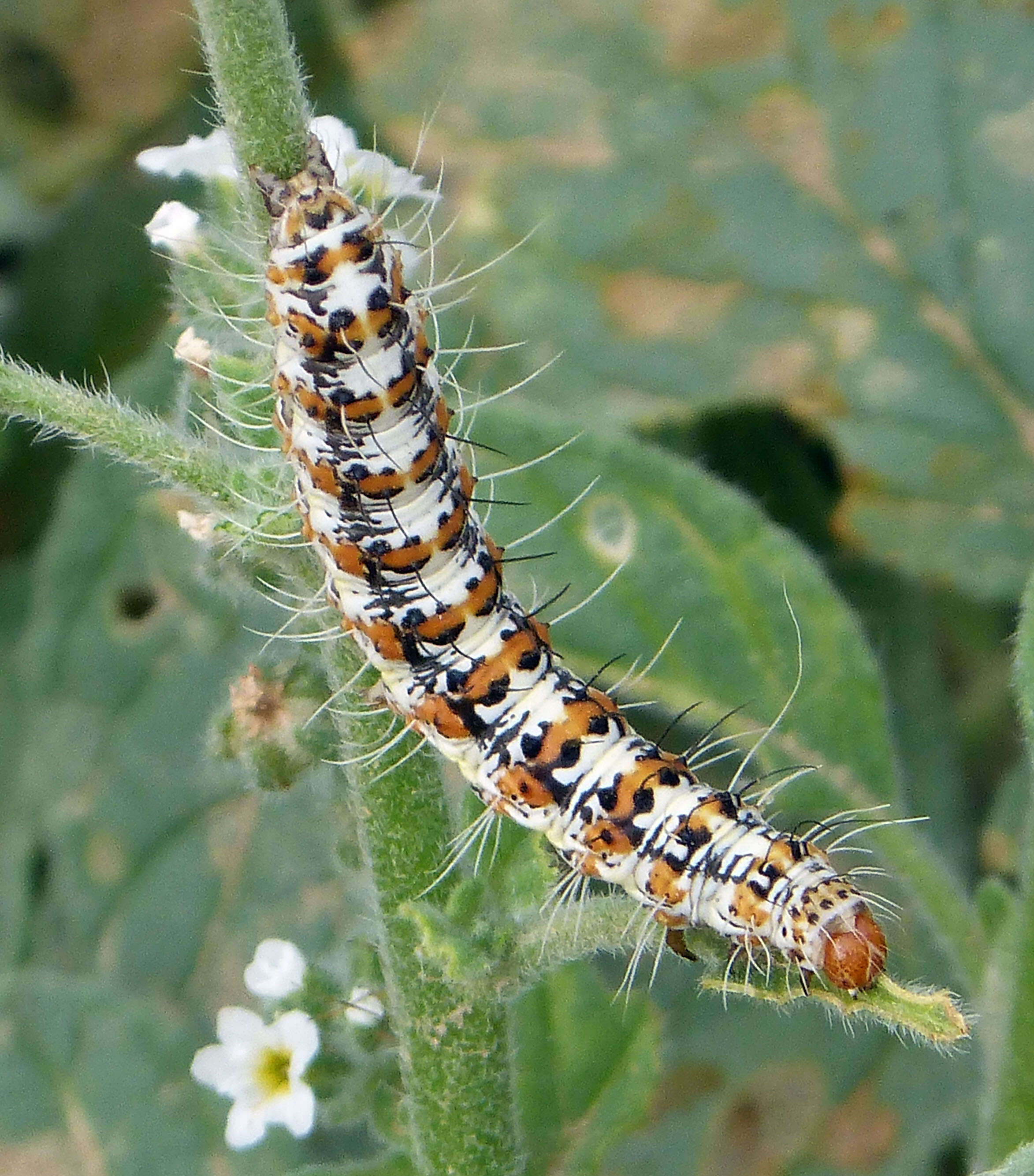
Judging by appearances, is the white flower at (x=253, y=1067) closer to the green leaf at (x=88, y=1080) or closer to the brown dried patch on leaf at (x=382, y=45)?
the green leaf at (x=88, y=1080)

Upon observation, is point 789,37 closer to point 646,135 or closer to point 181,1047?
point 646,135

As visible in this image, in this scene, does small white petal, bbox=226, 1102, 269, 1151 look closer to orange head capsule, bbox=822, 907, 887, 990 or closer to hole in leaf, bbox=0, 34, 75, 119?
orange head capsule, bbox=822, 907, 887, 990

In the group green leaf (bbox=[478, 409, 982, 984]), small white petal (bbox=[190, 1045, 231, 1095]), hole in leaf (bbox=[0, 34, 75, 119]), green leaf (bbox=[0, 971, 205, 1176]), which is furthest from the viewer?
hole in leaf (bbox=[0, 34, 75, 119])

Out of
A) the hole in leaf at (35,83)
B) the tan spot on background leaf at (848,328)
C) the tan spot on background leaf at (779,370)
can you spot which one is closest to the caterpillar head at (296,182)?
the tan spot on background leaf at (779,370)

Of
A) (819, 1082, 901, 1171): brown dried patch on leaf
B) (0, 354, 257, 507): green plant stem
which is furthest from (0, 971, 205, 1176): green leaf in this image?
(0, 354, 257, 507): green plant stem

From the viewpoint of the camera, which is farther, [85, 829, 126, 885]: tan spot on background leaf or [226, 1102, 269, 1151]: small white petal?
[85, 829, 126, 885]: tan spot on background leaf

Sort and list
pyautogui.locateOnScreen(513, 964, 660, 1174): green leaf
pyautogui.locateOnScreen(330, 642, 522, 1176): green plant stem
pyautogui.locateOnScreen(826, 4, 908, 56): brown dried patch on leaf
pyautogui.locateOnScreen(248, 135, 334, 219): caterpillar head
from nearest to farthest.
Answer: pyautogui.locateOnScreen(248, 135, 334, 219): caterpillar head < pyautogui.locateOnScreen(330, 642, 522, 1176): green plant stem < pyautogui.locateOnScreen(513, 964, 660, 1174): green leaf < pyautogui.locateOnScreen(826, 4, 908, 56): brown dried patch on leaf

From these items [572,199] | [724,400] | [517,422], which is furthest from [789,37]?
[517,422]
